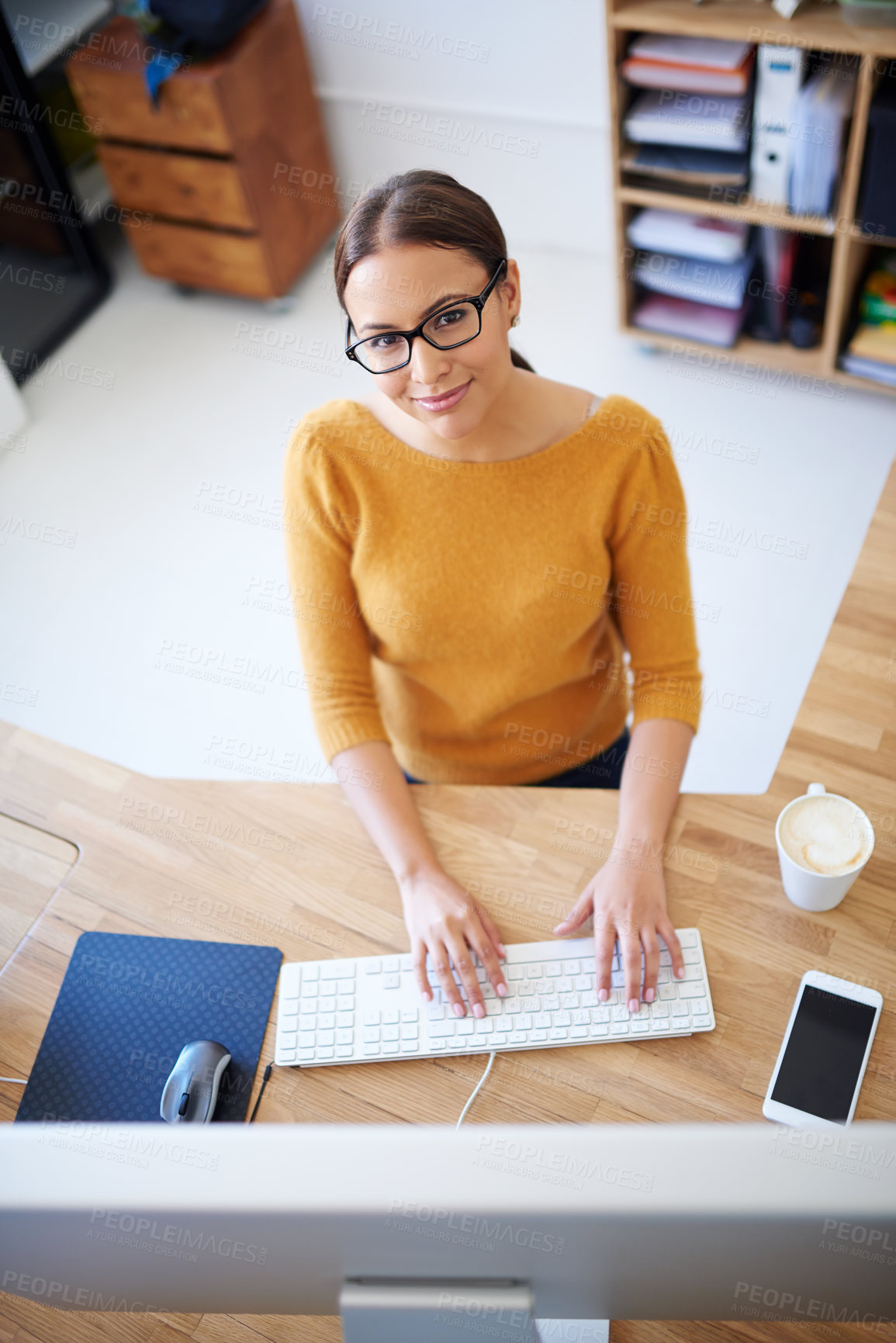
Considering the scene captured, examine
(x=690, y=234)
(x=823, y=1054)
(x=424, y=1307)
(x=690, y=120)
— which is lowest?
(x=690, y=234)

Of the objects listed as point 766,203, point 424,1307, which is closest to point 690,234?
point 766,203

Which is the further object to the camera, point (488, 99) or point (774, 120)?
point (488, 99)

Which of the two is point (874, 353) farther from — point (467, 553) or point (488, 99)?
point (467, 553)

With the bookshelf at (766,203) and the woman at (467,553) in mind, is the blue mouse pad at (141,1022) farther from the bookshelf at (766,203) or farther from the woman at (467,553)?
the bookshelf at (766,203)

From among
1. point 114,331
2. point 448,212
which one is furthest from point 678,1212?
point 114,331

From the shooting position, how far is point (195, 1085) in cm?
104

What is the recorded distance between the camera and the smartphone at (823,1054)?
0.99 m

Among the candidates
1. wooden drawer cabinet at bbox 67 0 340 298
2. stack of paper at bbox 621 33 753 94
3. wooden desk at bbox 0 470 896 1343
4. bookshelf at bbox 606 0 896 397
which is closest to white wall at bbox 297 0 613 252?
wooden drawer cabinet at bbox 67 0 340 298

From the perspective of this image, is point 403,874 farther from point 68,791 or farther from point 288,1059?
point 68,791

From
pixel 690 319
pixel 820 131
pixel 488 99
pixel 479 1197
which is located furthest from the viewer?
pixel 488 99

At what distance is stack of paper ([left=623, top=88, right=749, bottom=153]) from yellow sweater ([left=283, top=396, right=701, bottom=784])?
1.52 meters

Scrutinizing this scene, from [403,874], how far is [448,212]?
26.5 inches

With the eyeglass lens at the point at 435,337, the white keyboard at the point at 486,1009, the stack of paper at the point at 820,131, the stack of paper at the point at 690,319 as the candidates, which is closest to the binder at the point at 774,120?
the stack of paper at the point at 820,131

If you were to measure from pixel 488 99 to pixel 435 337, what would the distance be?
2311 millimetres
